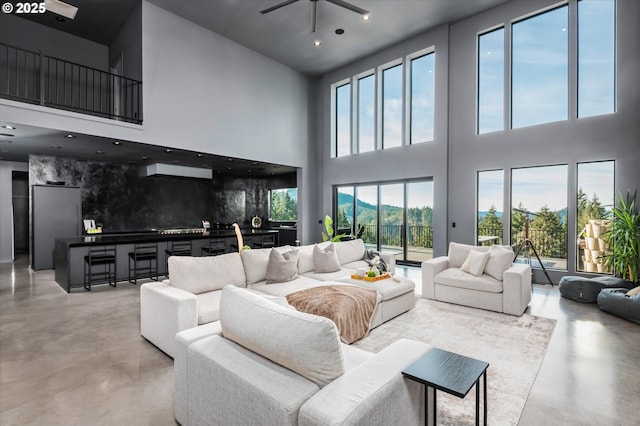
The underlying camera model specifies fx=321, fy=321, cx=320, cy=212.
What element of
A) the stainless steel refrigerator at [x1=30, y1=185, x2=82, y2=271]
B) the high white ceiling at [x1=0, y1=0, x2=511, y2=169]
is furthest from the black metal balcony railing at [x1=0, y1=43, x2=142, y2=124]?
the stainless steel refrigerator at [x1=30, y1=185, x2=82, y2=271]

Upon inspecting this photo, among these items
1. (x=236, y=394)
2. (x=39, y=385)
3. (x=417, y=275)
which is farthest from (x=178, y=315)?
(x=417, y=275)

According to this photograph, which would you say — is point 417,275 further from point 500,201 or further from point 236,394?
point 236,394

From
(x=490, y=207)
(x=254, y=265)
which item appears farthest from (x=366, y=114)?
(x=254, y=265)

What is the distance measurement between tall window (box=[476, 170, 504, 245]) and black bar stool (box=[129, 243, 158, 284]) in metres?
6.97

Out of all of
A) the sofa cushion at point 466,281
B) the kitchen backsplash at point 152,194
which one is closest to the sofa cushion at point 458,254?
the sofa cushion at point 466,281

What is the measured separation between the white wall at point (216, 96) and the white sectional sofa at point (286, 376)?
19.2 ft

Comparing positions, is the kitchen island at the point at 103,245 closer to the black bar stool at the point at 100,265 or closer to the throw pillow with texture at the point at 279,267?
the black bar stool at the point at 100,265

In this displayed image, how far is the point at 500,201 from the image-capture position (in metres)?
6.89

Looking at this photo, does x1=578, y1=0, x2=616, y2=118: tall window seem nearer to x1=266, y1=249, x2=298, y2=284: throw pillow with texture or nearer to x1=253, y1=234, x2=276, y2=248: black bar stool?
x1=266, y1=249, x2=298, y2=284: throw pillow with texture

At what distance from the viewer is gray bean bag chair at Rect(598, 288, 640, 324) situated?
13.0 ft

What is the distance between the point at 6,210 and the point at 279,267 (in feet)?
30.3

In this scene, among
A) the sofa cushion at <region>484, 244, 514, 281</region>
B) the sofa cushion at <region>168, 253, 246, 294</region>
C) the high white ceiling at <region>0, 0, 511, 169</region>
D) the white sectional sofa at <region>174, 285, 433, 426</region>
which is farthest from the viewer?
the high white ceiling at <region>0, 0, 511, 169</region>

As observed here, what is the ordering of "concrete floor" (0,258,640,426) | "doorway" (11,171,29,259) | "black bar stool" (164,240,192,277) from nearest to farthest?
"concrete floor" (0,258,640,426) → "black bar stool" (164,240,192,277) → "doorway" (11,171,29,259)

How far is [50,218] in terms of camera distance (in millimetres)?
7672
